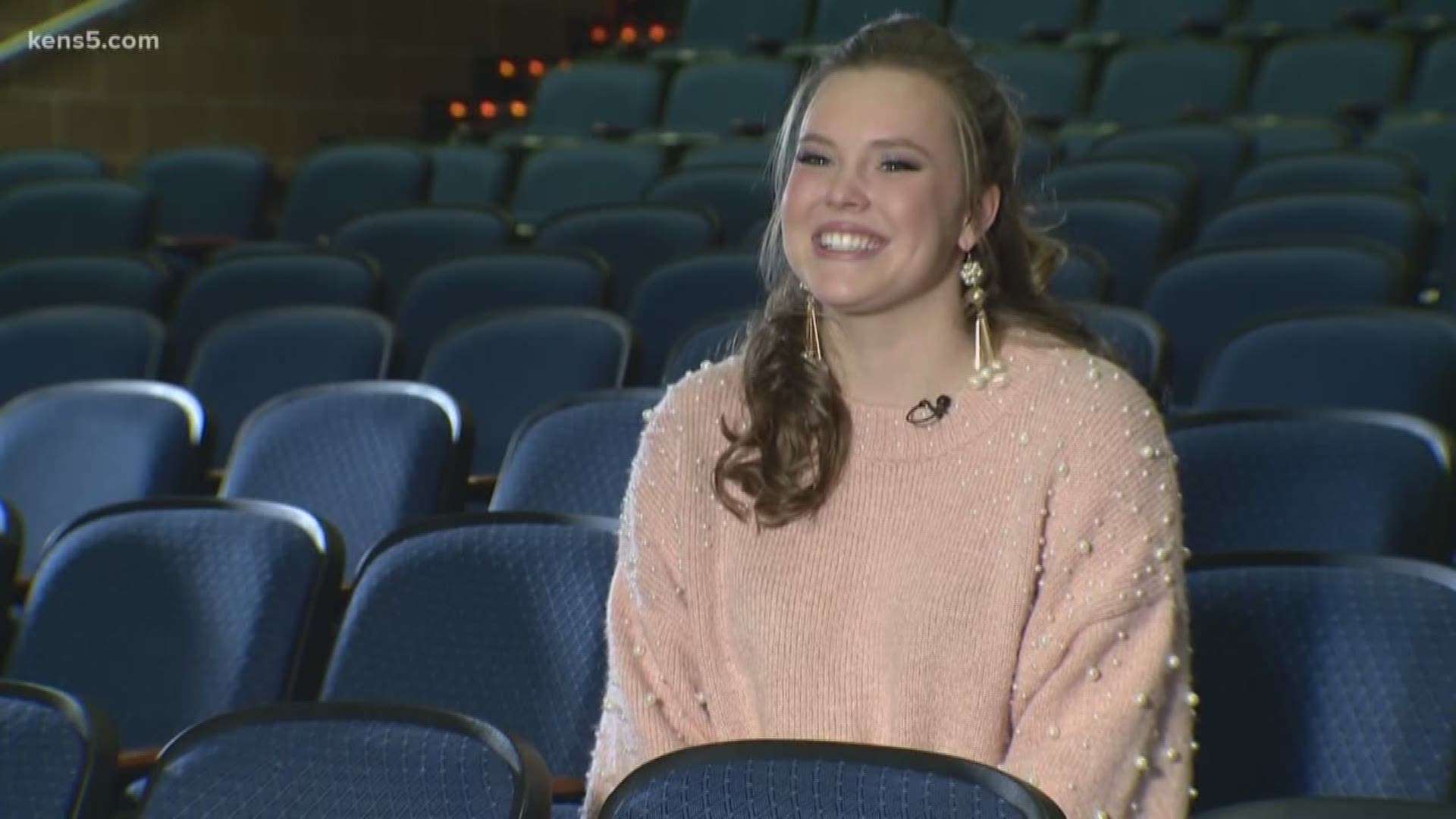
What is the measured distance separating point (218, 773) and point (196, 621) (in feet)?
2.08

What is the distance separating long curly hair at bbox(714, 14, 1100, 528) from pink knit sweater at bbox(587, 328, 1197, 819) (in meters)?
0.02

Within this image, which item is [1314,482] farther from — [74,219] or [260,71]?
[260,71]

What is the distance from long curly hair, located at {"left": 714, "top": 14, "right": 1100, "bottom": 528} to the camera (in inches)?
54.8

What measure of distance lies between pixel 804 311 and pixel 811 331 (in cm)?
2

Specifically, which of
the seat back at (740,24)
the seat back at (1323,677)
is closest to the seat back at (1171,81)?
the seat back at (740,24)

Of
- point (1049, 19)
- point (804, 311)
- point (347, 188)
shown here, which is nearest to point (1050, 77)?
point (1049, 19)

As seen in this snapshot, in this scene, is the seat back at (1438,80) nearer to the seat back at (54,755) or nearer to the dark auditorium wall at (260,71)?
the dark auditorium wall at (260,71)

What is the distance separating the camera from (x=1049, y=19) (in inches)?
222

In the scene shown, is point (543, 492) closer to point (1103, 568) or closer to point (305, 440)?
point (305, 440)

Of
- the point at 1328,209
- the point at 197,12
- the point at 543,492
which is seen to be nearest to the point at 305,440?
the point at 543,492

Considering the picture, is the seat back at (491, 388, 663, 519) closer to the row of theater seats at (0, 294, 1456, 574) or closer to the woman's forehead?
the row of theater seats at (0, 294, 1456, 574)

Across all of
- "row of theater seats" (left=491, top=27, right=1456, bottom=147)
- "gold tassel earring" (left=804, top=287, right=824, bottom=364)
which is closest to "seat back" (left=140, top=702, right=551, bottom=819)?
"gold tassel earring" (left=804, top=287, right=824, bottom=364)

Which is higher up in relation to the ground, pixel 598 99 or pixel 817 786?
pixel 817 786

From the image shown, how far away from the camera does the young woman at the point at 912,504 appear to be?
4.24 ft
